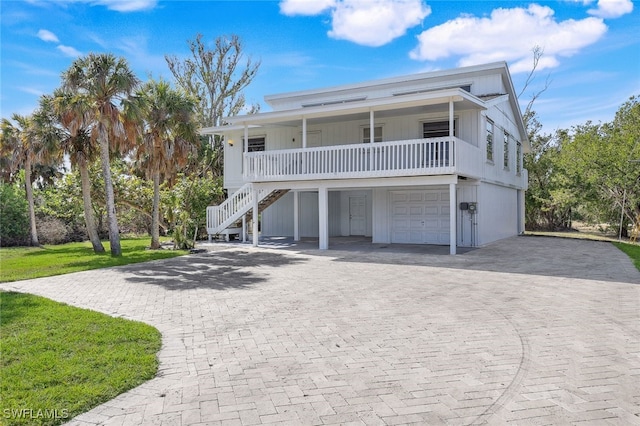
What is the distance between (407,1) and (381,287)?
9808 mm

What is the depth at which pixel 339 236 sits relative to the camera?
65.6ft

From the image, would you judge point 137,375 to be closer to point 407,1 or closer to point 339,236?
point 407,1

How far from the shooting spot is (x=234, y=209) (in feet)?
60.6

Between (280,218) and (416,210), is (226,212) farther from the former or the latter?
(416,210)

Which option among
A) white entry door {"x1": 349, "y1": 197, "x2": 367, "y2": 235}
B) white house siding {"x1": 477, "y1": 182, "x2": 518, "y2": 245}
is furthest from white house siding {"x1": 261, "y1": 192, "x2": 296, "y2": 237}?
white house siding {"x1": 477, "y1": 182, "x2": 518, "y2": 245}


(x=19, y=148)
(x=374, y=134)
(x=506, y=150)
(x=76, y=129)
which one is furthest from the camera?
(x=506, y=150)

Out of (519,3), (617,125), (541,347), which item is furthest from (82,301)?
(617,125)

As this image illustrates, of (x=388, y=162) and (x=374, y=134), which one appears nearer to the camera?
(x=388, y=162)

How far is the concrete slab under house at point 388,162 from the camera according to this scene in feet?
45.2

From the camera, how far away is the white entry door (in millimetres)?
19938

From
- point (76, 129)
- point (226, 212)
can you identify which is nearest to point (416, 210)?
point (226, 212)

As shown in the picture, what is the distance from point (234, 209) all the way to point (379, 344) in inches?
561

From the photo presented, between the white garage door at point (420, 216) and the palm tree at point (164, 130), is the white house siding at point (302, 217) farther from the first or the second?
the palm tree at point (164, 130)

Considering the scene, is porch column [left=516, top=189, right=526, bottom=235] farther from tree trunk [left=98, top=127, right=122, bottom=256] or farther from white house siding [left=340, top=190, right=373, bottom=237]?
tree trunk [left=98, top=127, right=122, bottom=256]
